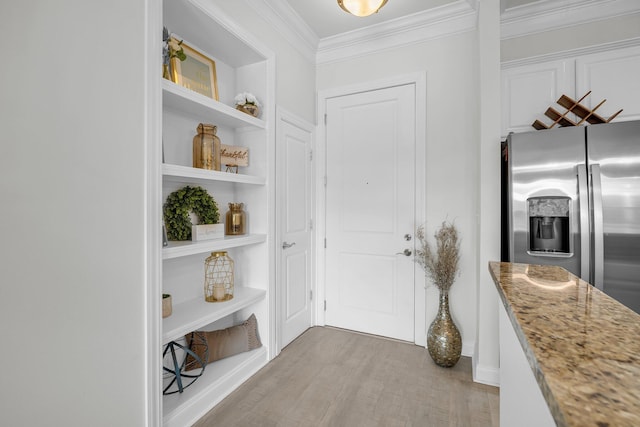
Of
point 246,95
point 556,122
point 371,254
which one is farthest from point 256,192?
point 556,122

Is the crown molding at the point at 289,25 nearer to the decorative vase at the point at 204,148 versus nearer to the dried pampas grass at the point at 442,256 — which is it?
the decorative vase at the point at 204,148

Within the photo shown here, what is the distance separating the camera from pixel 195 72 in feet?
6.69

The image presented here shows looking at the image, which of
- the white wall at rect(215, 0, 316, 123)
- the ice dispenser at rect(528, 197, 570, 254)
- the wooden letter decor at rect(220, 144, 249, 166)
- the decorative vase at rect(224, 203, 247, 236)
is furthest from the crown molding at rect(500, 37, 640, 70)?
the decorative vase at rect(224, 203, 247, 236)

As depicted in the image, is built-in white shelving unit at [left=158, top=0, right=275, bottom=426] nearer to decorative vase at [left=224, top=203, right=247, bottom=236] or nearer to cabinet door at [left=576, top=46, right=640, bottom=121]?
decorative vase at [left=224, top=203, right=247, bottom=236]

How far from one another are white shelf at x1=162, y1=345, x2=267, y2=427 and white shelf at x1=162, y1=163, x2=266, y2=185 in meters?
1.26

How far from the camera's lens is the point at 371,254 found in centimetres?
290

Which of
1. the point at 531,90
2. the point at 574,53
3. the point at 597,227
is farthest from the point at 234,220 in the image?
the point at 574,53

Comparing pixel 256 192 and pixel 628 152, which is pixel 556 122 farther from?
pixel 256 192

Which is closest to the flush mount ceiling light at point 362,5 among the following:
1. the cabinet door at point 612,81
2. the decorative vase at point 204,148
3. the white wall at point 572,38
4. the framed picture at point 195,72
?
the framed picture at point 195,72

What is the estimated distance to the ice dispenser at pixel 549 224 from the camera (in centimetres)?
189

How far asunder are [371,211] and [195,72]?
5.97 feet

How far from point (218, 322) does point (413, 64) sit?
9.01ft

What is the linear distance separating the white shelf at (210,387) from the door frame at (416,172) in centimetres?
99

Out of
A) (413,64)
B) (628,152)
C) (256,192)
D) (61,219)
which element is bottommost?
(61,219)
